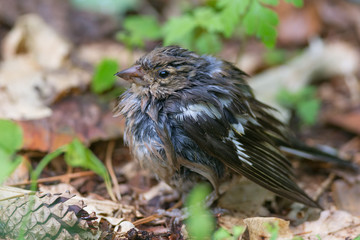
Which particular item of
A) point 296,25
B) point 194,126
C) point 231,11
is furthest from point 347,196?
point 296,25

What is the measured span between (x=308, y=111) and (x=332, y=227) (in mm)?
1737

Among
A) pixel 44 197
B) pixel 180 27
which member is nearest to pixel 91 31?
pixel 180 27

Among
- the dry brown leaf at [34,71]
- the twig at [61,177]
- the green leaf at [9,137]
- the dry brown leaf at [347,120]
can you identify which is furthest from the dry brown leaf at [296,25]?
the green leaf at [9,137]

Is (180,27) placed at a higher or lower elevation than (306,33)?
higher

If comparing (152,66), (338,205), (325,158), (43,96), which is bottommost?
(338,205)

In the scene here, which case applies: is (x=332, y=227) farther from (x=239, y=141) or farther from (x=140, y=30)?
(x=140, y=30)

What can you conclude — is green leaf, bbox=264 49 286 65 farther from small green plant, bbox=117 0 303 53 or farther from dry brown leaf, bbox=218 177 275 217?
dry brown leaf, bbox=218 177 275 217

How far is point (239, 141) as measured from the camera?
9.92ft

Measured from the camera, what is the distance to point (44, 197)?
2600mm

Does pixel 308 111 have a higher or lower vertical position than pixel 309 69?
lower

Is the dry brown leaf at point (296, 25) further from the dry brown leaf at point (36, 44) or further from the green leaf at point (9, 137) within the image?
the green leaf at point (9, 137)

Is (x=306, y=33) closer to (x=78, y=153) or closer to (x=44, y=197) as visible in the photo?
(x=78, y=153)

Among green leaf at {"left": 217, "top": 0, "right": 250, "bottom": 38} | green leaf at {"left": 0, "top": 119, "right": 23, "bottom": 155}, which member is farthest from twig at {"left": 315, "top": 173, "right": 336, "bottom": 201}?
green leaf at {"left": 0, "top": 119, "right": 23, "bottom": 155}

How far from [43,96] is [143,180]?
53.3 inches
